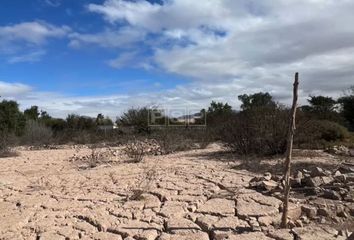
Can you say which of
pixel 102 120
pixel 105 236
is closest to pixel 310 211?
pixel 105 236

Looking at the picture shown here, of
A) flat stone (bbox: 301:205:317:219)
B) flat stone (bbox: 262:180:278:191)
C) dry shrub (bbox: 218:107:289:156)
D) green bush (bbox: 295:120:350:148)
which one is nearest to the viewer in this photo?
flat stone (bbox: 301:205:317:219)

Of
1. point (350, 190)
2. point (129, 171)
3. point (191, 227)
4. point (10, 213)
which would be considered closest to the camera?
point (191, 227)

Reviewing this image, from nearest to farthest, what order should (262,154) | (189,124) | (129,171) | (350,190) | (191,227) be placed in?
(191,227) < (350,190) < (129,171) < (262,154) < (189,124)

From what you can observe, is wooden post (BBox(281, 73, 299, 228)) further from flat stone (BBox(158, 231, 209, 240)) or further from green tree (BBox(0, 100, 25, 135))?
green tree (BBox(0, 100, 25, 135))

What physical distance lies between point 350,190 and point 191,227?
2.78m

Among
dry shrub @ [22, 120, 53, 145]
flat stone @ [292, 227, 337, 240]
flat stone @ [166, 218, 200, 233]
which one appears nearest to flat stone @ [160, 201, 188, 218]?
flat stone @ [166, 218, 200, 233]

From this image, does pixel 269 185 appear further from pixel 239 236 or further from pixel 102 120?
pixel 102 120

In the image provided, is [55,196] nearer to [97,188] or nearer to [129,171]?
[97,188]

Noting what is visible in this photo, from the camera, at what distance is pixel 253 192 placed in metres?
7.07

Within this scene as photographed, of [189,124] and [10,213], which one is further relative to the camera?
[189,124]

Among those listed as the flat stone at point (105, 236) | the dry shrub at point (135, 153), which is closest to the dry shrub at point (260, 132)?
the dry shrub at point (135, 153)

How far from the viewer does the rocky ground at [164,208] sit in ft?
18.0

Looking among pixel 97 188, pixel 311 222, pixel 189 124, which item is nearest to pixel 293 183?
pixel 311 222

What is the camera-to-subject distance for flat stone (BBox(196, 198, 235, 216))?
20.1 ft
